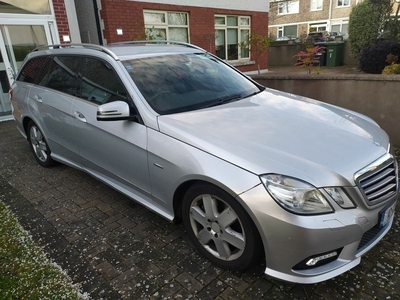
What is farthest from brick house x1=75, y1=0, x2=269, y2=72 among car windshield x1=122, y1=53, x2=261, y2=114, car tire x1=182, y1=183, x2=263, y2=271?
car tire x1=182, y1=183, x2=263, y2=271

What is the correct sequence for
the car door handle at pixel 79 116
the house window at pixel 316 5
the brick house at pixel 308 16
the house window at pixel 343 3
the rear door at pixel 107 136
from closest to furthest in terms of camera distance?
the rear door at pixel 107 136 → the car door handle at pixel 79 116 → the house window at pixel 343 3 → the brick house at pixel 308 16 → the house window at pixel 316 5

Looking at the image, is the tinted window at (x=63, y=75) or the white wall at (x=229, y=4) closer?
the tinted window at (x=63, y=75)

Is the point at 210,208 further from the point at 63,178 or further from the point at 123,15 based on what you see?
the point at 123,15

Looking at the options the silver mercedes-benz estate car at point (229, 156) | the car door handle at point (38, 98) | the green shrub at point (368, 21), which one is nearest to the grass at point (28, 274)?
the silver mercedes-benz estate car at point (229, 156)

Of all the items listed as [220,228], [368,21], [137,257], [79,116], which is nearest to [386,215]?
[220,228]

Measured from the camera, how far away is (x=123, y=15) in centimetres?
897

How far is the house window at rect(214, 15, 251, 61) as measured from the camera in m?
12.2

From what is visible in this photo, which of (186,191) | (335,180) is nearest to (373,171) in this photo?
(335,180)

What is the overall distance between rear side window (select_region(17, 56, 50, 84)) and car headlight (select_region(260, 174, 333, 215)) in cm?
357

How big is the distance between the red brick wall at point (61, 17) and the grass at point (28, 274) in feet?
21.4

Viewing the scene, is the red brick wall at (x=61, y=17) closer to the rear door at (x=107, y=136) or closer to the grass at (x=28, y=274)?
the rear door at (x=107, y=136)

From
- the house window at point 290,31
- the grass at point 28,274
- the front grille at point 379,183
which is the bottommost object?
the grass at point 28,274

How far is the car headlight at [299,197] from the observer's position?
75.1 inches

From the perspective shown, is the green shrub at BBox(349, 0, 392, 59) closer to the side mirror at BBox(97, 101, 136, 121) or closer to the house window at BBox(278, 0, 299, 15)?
the side mirror at BBox(97, 101, 136, 121)
